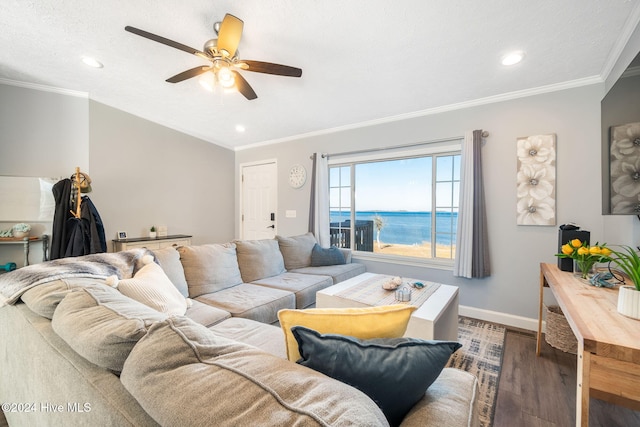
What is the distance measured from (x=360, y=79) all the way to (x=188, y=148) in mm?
3312

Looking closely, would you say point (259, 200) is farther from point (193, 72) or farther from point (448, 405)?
point (448, 405)

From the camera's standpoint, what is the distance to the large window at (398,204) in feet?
10.6

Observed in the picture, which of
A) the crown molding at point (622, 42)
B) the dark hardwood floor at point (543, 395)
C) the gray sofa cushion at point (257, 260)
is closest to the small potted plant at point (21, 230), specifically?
the gray sofa cushion at point (257, 260)

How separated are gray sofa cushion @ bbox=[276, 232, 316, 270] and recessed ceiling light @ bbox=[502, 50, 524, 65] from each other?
9.28ft

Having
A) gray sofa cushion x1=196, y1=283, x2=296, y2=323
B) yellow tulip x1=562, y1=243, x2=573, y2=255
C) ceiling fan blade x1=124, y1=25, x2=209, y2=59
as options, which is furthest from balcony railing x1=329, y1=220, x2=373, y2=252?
ceiling fan blade x1=124, y1=25, x2=209, y2=59

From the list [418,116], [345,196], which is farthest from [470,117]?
[345,196]

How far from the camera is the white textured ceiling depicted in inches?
69.9

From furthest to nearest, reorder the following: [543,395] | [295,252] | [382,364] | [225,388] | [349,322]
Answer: [295,252] < [543,395] < [349,322] < [382,364] < [225,388]

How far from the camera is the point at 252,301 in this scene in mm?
2090

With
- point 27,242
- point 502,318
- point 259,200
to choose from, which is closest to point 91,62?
point 27,242

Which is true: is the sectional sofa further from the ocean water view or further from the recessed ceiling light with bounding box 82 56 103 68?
the ocean water view

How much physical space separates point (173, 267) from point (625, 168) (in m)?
3.36

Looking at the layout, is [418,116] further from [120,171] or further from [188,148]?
[120,171]

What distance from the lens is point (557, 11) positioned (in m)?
1.71
